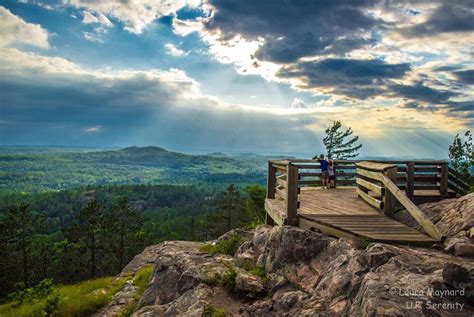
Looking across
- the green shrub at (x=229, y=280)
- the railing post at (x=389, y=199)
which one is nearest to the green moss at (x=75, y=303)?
the green shrub at (x=229, y=280)

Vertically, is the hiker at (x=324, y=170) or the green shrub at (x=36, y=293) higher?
the hiker at (x=324, y=170)

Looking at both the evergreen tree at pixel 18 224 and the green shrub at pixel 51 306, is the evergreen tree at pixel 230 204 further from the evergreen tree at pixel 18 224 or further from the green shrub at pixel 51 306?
the green shrub at pixel 51 306

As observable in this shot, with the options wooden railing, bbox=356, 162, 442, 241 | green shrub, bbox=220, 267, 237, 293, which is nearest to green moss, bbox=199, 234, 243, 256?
green shrub, bbox=220, 267, 237, 293

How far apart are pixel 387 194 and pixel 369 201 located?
1.66 meters

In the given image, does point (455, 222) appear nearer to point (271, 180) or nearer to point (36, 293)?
point (271, 180)

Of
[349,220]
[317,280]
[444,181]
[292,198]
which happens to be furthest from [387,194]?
[317,280]

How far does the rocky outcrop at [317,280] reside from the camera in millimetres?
5297

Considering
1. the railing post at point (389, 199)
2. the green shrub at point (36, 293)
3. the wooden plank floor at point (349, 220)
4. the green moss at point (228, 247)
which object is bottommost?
the green shrub at point (36, 293)

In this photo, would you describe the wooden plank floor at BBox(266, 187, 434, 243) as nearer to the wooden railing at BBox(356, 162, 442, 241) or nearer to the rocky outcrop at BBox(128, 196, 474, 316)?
the wooden railing at BBox(356, 162, 442, 241)

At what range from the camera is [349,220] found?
1001cm

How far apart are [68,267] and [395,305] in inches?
2517

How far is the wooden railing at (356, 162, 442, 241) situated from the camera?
8.67 meters

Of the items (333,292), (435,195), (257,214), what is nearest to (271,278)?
(333,292)

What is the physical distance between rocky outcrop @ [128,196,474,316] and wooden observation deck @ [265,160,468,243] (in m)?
0.57
